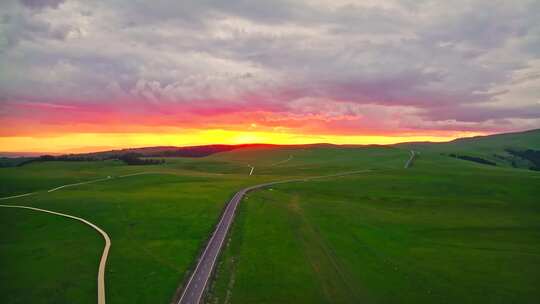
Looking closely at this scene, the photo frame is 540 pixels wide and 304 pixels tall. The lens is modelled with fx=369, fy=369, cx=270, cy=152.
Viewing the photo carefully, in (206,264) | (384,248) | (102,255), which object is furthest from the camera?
(384,248)

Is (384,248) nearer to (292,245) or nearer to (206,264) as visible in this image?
(292,245)

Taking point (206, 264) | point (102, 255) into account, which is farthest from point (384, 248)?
point (102, 255)

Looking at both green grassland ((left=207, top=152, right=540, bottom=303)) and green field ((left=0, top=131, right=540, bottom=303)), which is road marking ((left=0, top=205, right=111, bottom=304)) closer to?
green field ((left=0, top=131, right=540, bottom=303))

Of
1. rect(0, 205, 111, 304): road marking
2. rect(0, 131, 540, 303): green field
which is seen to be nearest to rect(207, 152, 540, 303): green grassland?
rect(0, 131, 540, 303): green field

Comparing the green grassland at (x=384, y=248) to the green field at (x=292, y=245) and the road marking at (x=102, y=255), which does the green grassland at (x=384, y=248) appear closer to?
the green field at (x=292, y=245)

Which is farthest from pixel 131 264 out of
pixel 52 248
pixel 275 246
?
pixel 275 246

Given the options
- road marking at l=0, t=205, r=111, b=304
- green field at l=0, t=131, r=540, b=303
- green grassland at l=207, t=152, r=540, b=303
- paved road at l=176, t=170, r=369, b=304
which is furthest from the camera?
green field at l=0, t=131, r=540, b=303

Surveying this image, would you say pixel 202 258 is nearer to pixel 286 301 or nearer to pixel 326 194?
pixel 286 301

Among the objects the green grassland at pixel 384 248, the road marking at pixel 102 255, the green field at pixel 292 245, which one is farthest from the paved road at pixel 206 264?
the road marking at pixel 102 255
